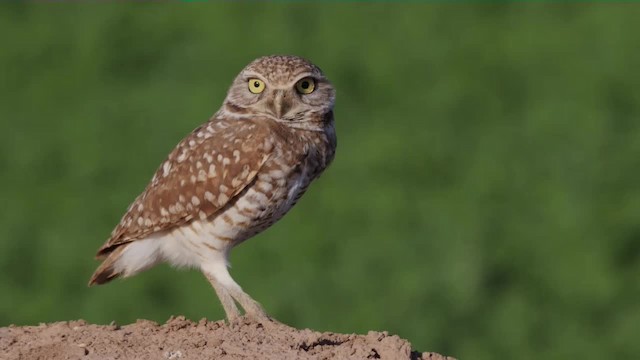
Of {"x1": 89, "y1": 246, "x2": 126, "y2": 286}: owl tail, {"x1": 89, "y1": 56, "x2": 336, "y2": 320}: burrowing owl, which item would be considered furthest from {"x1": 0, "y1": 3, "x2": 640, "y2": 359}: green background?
{"x1": 89, "y1": 56, "x2": 336, "y2": 320}: burrowing owl

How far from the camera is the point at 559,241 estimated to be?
42.2 ft

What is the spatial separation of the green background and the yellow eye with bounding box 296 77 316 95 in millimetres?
4212

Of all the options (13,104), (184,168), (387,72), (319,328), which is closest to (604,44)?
(387,72)

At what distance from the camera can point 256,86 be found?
283 inches

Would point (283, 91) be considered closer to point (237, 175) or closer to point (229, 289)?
point (237, 175)

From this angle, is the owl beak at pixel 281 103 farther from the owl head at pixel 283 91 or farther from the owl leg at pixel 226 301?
the owl leg at pixel 226 301

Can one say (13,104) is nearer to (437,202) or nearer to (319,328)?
(437,202)

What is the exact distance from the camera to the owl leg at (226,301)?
700cm

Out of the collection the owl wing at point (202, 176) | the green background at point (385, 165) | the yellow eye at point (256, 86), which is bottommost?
the green background at point (385, 165)

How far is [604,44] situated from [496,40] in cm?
112

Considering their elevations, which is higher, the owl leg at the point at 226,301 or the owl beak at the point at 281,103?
the owl beak at the point at 281,103

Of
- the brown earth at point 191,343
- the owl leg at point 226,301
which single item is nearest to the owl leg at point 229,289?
the owl leg at point 226,301

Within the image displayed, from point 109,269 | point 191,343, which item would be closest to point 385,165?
point 109,269

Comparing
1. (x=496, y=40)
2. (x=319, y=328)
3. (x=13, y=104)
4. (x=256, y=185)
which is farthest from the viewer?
(x=496, y=40)
